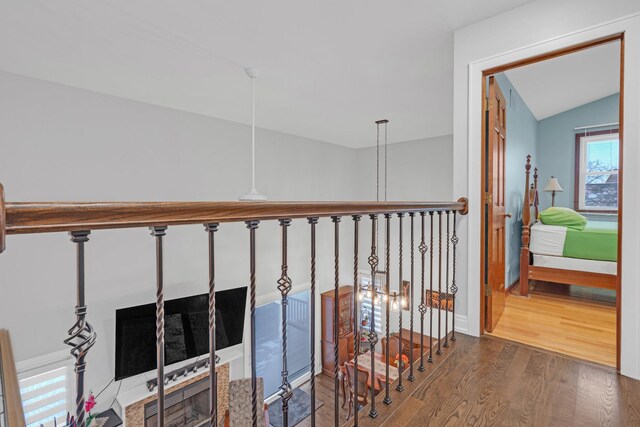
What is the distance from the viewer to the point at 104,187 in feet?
11.0

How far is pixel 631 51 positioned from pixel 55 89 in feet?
14.8

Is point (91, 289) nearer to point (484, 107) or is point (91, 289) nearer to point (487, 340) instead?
point (487, 340)

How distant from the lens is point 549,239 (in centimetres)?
328

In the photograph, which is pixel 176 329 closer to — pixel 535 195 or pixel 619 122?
pixel 619 122

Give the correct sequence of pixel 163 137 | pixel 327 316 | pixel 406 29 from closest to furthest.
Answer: pixel 406 29 < pixel 163 137 < pixel 327 316

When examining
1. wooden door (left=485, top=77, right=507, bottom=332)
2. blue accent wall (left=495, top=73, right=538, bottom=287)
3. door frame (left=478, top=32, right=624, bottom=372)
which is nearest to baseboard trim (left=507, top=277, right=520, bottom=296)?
blue accent wall (left=495, top=73, right=538, bottom=287)

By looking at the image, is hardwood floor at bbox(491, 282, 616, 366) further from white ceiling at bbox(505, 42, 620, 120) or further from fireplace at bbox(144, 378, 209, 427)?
fireplace at bbox(144, 378, 209, 427)

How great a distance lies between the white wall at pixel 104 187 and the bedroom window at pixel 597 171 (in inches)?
185

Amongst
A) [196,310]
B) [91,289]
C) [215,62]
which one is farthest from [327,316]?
[215,62]

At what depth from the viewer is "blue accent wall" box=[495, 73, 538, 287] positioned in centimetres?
312

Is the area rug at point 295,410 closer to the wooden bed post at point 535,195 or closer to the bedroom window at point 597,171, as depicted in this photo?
the wooden bed post at point 535,195

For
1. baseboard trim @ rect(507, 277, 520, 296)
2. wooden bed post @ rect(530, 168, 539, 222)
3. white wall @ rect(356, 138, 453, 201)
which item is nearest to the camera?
baseboard trim @ rect(507, 277, 520, 296)

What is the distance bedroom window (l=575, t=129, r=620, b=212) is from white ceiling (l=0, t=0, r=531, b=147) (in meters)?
2.26

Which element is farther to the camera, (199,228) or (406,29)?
(199,228)
